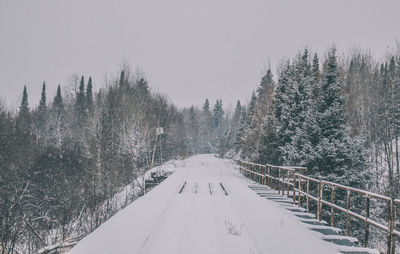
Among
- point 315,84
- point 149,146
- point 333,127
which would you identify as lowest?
point 149,146

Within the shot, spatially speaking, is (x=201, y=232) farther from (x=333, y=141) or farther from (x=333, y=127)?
(x=333, y=127)

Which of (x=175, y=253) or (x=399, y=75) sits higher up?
(x=399, y=75)

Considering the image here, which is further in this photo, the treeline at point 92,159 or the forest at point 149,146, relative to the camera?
the treeline at point 92,159

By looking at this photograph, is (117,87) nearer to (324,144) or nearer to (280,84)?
(280,84)

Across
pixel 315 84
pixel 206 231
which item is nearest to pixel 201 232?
pixel 206 231

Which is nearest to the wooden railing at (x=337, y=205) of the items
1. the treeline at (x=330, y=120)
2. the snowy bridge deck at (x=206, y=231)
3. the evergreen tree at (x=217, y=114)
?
the snowy bridge deck at (x=206, y=231)

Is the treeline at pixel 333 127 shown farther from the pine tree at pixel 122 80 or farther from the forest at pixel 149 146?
the pine tree at pixel 122 80

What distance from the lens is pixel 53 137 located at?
48.2 m

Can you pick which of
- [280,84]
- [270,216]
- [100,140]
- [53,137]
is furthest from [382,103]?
[53,137]

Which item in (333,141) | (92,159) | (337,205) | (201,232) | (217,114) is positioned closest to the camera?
(201,232)

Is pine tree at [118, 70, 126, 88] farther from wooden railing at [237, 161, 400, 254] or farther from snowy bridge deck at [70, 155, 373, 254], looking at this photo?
snowy bridge deck at [70, 155, 373, 254]

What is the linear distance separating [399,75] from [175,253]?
3094 centimetres

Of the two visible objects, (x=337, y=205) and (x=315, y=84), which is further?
(x=315, y=84)

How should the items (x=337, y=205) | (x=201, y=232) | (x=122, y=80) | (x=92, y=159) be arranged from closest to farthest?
(x=201, y=232), (x=337, y=205), (x=92, y=159), (x=122, y=80)
